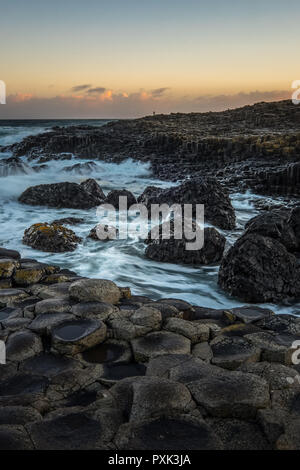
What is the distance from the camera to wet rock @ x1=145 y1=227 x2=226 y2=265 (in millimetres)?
5855

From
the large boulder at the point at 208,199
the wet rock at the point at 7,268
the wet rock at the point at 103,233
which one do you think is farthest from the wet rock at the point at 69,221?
the wet rock at the point at 7,268

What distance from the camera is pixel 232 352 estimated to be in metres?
2.80

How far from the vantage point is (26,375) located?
2.56 metres

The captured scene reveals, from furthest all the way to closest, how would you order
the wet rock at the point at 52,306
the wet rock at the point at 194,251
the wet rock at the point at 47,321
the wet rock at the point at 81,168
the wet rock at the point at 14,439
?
1. the wet rock at the point at 81,168
2. the wet rock at the point at 194,251
3. the wet rock at the point at 52,306
4. the wet rock at the point at 47,321
5. the wet rock at the point at 14,439

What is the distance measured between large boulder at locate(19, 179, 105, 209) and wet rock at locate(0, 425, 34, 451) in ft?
25.9

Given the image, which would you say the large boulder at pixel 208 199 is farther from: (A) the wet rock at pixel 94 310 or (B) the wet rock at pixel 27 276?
(A) the wet rock at pixel 94 310

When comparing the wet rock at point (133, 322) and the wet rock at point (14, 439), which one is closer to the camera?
the wet rock at point (14, 439)

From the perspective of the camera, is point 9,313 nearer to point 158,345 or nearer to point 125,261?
point 158,345

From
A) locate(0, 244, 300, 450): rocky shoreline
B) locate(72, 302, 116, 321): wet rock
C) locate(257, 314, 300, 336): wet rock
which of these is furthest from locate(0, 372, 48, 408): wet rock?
locate(257, 314, 300, 336): wet rock

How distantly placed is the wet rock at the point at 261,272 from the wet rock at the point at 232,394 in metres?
2.35

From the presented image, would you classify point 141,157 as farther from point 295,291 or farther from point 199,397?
point 199,397

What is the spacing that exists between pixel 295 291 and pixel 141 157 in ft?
49.7

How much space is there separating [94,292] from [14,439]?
182 cm

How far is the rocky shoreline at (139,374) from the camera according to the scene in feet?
6.21
